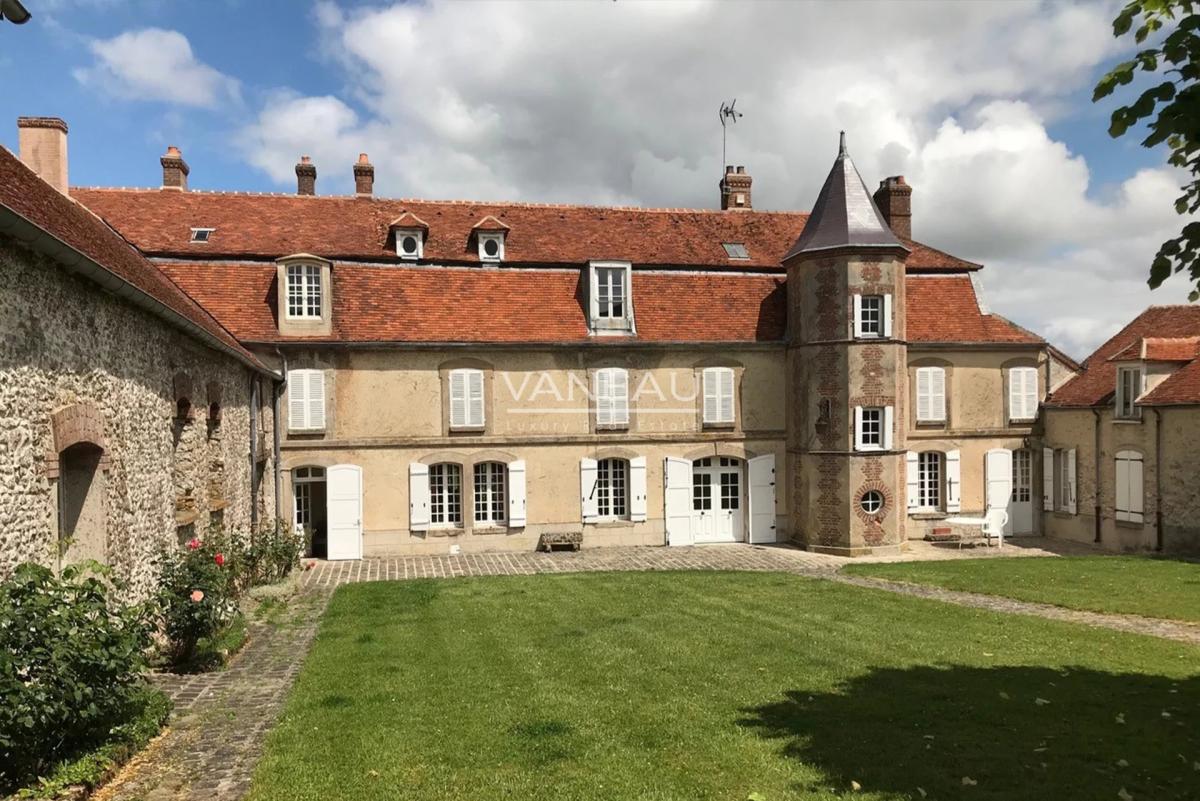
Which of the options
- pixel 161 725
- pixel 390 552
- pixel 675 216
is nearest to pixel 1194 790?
pixel 161 725

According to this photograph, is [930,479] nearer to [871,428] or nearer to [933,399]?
[933,399]

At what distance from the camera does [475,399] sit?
18.3m

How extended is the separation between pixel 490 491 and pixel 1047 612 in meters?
11.5

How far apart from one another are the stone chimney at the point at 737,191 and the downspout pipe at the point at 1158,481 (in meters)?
11.8

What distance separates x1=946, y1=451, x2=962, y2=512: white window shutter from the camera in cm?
2025

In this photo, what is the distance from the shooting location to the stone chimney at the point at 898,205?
22.6 metres

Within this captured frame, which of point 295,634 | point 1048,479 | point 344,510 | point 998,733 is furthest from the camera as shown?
point 1048,479

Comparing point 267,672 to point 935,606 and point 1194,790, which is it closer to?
point 1194,790

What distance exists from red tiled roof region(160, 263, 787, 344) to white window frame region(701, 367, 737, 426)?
2.82ft

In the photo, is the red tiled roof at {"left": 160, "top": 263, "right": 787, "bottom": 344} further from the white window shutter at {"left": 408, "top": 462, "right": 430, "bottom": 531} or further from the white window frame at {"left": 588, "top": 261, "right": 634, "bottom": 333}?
the white window shutter at {"left": 408, "top": 462, "right": 430, "bottom": 531}

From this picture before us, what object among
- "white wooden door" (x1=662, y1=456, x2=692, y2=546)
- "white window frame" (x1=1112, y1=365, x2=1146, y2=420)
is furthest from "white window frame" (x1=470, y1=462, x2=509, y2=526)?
"white window frame" (x1=1112, y1=365, x2=1146, y2=420)

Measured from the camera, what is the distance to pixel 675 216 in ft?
72.6

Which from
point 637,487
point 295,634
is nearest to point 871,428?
point 637,487

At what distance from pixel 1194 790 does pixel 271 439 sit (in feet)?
53.1
